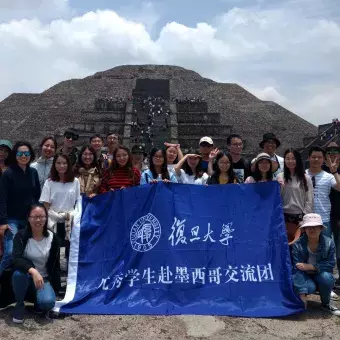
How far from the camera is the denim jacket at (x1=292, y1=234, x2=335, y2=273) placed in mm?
5137

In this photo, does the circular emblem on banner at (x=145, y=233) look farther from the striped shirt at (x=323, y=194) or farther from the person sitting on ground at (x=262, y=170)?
the striped shirt at (x=323, y=194)

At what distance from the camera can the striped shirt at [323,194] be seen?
584 centimetres

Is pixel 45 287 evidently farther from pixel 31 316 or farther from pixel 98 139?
pixel 98 139

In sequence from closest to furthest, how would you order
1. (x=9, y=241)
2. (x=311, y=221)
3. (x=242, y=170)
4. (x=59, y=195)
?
(x=311, y=221) < (x=9, y=241) < (x=59, y=195) < (x=242, y=170)

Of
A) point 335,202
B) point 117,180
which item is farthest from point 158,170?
point 335,202

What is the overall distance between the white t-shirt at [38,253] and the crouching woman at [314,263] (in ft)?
9.08

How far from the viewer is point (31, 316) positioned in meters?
4.80

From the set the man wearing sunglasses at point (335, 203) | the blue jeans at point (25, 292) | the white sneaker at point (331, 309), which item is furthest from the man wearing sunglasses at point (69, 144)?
the white sneaker at point (331, 309)

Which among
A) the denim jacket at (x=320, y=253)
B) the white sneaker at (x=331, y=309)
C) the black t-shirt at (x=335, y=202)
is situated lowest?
the white sneaker at (x=331, y=309)

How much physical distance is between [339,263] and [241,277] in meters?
1.91

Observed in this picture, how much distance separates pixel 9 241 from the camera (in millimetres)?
5332

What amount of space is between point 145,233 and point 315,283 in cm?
204

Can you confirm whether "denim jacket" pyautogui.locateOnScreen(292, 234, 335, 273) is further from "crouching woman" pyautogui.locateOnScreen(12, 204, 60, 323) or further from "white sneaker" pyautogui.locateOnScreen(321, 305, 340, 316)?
"crouching woman" pyautogui.locateOnScreen(12, 204, 60, 323)

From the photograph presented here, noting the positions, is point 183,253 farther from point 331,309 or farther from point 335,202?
point 335,202
